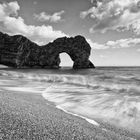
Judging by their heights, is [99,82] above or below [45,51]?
below

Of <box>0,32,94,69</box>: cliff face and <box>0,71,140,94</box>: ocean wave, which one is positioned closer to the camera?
<box>0,71,140,94</box>: ocean wave

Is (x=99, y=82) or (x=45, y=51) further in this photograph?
(x=45, y=51)

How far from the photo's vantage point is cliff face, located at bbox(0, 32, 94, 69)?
104m

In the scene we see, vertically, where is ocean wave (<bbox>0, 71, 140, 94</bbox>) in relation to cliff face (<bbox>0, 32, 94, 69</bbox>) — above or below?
below

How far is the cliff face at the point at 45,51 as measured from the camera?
343 ft

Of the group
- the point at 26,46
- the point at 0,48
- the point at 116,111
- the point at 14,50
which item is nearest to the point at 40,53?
the point at 26,46

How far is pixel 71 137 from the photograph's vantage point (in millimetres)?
3684

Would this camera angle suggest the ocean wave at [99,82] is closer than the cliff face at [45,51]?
Yes

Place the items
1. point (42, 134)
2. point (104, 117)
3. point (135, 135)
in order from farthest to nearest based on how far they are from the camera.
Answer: point (104, 117) → point (135, 135) → point (42, 134)

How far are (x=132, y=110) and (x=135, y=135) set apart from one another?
3.49 metres

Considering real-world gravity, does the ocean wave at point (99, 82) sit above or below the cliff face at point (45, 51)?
below

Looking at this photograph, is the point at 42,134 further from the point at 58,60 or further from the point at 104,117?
the point at 58,60

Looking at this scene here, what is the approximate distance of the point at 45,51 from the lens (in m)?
109

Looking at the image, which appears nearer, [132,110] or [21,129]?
[21,129]
